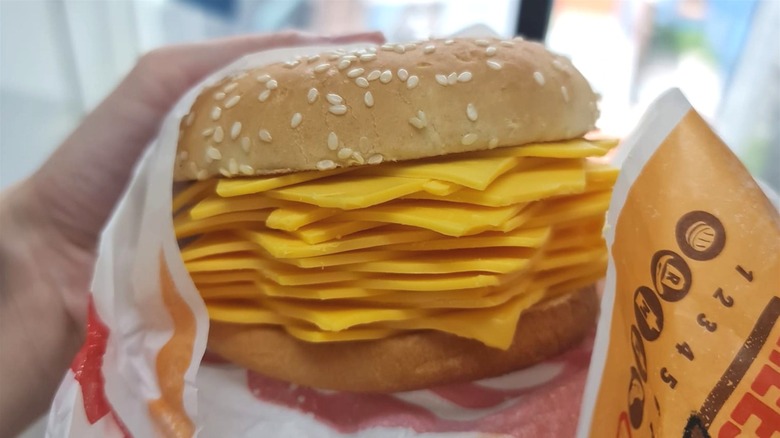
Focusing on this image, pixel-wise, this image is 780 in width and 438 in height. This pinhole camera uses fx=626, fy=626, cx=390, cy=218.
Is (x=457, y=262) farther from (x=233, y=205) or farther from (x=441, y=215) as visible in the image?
(x=233, y=205)

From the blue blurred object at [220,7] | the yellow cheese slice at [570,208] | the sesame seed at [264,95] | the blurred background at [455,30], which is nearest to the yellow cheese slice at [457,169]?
the yellow cheese slice at [570,208]

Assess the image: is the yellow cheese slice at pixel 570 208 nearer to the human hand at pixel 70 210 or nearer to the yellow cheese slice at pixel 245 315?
the yellow cheese slice at pixel 245 315

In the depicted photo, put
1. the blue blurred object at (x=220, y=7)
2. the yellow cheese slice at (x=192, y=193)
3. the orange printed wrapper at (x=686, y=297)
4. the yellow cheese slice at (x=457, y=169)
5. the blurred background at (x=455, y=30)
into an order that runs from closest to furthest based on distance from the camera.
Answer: the orange printed wrapper at (x=686, y=297) → the yellow cheese slice at (x=457, y=169) → the yellow cheese slice at (x=192, y=193) → the blurred background at (x=455, y=30) → the blue blurred object at (x=220, y=7)

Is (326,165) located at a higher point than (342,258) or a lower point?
higher

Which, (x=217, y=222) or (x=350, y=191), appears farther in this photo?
(x=217, y=222)

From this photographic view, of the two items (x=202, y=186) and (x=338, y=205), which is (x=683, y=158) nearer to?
(x=338, y=205)

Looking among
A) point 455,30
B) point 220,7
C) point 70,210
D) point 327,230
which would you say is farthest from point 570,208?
point 220,7
